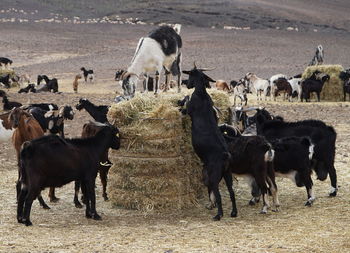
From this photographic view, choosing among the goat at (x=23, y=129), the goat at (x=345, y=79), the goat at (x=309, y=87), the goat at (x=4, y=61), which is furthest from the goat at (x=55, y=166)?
the goat at (x=4, y=61)

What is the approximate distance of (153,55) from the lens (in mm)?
13555

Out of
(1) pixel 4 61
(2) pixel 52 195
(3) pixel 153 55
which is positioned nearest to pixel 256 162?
(2) pixel 52 195

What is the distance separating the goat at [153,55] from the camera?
13.6m

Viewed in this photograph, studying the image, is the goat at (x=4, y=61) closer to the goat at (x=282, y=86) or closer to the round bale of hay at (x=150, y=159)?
the goat at (x=282, y=86)

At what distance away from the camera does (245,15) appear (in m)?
88.9

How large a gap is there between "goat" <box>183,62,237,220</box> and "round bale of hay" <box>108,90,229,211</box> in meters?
0.37

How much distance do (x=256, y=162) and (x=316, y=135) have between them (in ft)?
5.58

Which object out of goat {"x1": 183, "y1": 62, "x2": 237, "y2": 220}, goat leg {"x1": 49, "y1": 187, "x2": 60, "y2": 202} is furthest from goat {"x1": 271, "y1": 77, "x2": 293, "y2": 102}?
goat leg {"x1": 49, "y1": 187, "x2": 60, "y2": 202}

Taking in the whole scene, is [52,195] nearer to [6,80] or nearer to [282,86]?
[282,86]

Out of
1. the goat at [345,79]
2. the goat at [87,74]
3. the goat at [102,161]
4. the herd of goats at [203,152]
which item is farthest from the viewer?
the goat at [87,74]

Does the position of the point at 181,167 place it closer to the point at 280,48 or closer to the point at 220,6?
the point at 280,48

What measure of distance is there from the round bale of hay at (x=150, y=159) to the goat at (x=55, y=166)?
1.84ft

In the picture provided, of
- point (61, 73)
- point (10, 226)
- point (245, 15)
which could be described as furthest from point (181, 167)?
point (245, 15)

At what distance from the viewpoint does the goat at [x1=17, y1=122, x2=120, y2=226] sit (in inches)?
407
